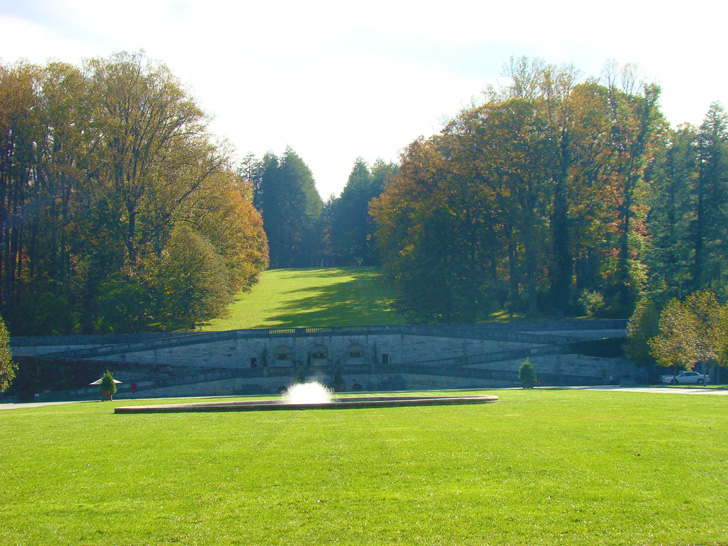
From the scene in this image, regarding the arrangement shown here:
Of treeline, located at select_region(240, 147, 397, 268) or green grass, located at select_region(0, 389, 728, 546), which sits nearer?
green grass, located at select_region(0, 389, 728, 546)

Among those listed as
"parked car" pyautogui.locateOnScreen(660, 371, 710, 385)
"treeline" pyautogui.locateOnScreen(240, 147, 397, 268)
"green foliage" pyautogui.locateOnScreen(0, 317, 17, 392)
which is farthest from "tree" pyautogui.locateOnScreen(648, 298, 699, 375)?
"treeline" pyautogui.locateOnScreen(240, 147, 397, 268)

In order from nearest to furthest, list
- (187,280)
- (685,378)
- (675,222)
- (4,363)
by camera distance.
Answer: (4,363) < (685,378) < (675,222) < (187,280)

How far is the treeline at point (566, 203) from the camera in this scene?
60250 mm

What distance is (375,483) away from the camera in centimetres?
1305

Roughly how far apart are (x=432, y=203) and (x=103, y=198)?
30957 mm

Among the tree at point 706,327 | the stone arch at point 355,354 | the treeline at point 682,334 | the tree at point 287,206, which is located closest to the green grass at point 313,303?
the stone arch at point 355,354

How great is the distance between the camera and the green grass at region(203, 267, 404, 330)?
7156 centimetres

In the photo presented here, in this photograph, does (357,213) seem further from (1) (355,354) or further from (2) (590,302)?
(1) (355,354)

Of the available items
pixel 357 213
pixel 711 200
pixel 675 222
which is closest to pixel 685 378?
pixel 675 222

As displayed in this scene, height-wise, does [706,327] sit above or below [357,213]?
below

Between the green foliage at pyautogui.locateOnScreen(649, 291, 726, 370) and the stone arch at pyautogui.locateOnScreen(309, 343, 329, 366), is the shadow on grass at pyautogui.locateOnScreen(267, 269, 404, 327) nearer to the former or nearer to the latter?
the stone arch at pyautogui.locateOnScreen(309, 343, 329, 366)

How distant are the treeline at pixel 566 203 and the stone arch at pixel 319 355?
35.5ft

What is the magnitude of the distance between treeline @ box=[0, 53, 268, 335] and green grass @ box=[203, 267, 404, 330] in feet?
34.0

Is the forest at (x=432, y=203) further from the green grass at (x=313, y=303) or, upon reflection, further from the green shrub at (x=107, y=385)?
the green shrub at (x=107, y=385)
